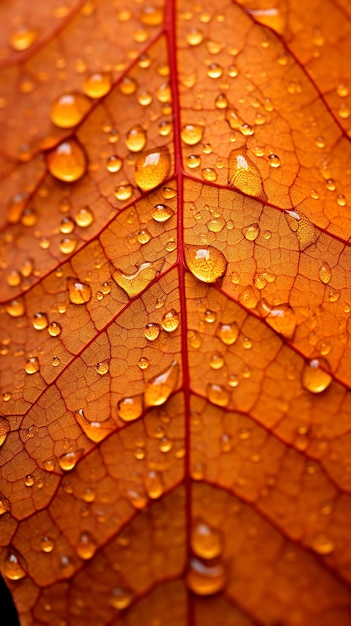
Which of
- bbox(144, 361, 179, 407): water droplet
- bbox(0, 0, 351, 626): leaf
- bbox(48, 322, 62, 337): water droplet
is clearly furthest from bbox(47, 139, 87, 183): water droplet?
bbox(144, 361, 179, 407): water droplet

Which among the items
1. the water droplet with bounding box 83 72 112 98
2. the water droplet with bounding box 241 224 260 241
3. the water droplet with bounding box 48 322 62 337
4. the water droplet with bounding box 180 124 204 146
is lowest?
the water droplet with bounding box 48 322 62 337

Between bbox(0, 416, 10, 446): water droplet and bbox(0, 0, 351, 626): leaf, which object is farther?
bbox(0, 416, 10, 446): water droplet

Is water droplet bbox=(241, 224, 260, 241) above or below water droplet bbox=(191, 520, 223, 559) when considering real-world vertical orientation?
above

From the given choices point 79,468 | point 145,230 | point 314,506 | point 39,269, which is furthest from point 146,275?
point 314,506

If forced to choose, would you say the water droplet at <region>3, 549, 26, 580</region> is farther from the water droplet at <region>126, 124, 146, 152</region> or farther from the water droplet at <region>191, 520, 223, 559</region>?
the water droplet at <region>126, 124, 146, 152</region>

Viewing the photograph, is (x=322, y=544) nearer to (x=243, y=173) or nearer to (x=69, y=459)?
(x=69, y=459)

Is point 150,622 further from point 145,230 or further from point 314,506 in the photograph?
point 145,230
